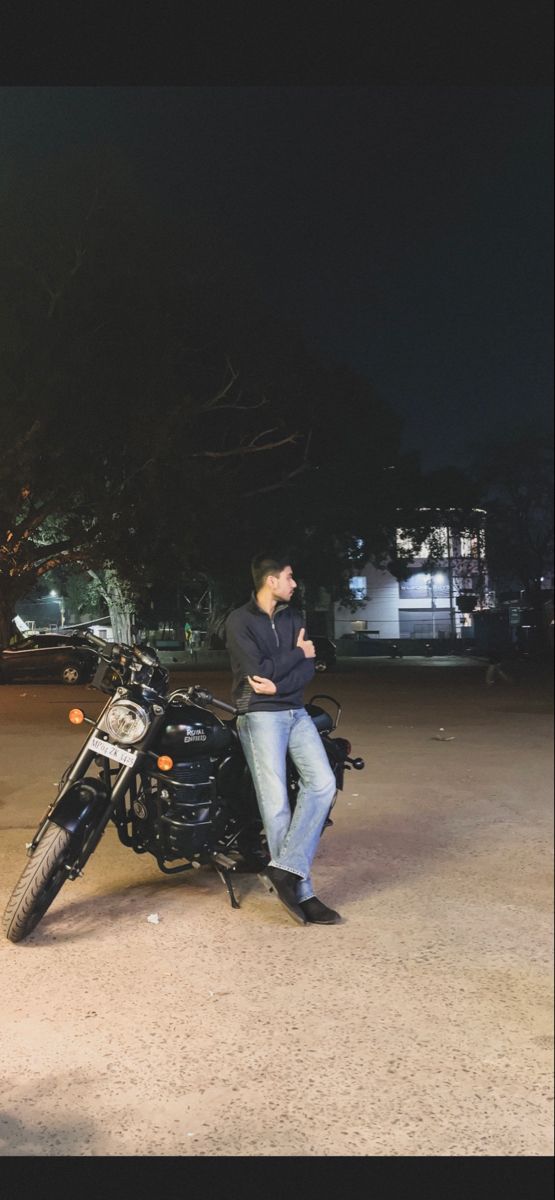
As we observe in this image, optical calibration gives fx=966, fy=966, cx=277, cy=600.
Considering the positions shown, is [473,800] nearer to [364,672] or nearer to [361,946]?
[364,672]

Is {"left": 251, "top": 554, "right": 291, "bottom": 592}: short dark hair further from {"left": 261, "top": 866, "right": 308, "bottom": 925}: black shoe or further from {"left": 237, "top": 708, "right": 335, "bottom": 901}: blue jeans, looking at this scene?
{"left": 261, "top": 866, "right": 308, "bottom": 925}: black shoe

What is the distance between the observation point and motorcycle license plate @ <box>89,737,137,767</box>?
3.78m

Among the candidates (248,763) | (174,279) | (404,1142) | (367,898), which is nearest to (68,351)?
(174,279)

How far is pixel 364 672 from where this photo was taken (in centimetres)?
321

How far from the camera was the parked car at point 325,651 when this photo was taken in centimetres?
333

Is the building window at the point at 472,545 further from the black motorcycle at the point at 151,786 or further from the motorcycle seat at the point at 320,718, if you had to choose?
the motorcycle seat at the point at 320,718

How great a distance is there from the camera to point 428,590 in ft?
8.59

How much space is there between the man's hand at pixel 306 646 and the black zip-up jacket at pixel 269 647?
0.13 feet

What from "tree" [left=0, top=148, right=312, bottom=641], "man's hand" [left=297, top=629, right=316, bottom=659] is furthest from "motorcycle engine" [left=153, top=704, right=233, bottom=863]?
"man's hand" [left=297, top=629, right=316, bottom=659]

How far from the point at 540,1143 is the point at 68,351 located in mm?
3507

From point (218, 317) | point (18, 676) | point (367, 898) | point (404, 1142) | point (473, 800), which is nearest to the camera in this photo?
point (404, 1142)

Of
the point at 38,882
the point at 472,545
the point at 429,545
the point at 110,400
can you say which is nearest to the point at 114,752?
the point at 38,882

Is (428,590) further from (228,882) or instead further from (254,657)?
(228,882)

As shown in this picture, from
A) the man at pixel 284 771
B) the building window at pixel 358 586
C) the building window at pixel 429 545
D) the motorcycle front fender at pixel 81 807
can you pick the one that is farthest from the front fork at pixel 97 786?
the building window at pixel 429 545
